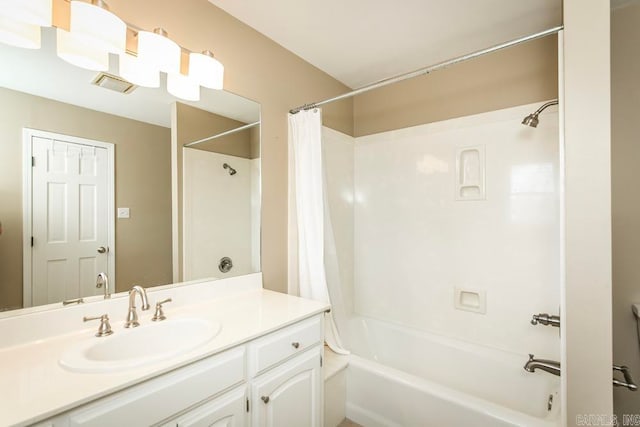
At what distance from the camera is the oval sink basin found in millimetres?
855

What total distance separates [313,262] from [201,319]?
789mm

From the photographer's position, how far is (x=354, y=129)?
2682mm

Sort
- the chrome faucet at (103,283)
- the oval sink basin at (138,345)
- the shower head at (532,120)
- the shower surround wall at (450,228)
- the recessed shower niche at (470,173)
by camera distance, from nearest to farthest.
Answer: the oval sink basin at (138,345), the chrome faucet at (103,283), the shower head at (532,120), the shower surround wall at (450,228), the recessed shower niche at (470,173)

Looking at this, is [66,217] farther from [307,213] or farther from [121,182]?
[307,213]

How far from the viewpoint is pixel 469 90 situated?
6.86 feet

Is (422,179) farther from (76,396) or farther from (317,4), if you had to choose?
(76,396)

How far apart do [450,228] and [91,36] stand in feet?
7.52

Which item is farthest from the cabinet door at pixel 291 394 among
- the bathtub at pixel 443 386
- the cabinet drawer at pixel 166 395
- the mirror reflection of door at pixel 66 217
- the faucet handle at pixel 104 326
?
the mirror reflection of door at pixel 66 217

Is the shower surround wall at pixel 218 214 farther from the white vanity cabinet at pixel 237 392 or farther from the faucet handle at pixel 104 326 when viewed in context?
the white vanity cabinet at pixel 237 392

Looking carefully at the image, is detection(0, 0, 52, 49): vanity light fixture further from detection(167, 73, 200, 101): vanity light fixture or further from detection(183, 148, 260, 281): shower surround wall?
detection(183, 148, 260, 281): shower surround wall

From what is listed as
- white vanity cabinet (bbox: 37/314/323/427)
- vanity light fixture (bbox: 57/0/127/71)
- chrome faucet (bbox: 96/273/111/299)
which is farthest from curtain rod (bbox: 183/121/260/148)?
white vanity cabinet (bbox: 37/314/323/427)

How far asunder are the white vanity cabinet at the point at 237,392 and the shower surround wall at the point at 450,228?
108 centimetres

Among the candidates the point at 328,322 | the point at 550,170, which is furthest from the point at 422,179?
the point at 328,322

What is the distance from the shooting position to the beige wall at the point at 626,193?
5.23 ft
